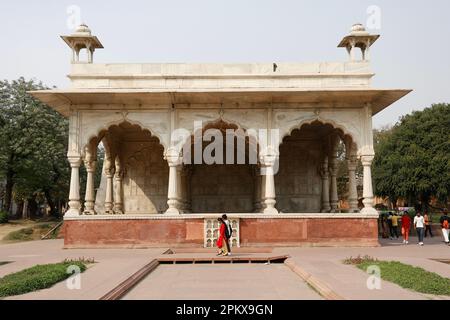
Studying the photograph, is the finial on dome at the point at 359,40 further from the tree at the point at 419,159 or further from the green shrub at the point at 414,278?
the tree at the point at 419,159

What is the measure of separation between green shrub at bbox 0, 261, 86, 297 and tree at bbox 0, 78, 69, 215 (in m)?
23.2

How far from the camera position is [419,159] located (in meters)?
37.9

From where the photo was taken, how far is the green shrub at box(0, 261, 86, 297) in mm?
7943

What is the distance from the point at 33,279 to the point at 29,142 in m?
26.3

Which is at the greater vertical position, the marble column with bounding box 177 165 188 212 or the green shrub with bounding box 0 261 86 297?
the marble column with bounding box 177 165 188 212

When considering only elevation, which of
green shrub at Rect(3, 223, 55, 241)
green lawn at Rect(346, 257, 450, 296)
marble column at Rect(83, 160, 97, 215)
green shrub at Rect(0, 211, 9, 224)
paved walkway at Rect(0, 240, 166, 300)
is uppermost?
marble column at Rect(83, 160, 97, 215)

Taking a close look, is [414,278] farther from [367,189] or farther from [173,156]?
[173,156]

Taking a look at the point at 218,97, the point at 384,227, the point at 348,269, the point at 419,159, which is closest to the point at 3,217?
the point at 218,97

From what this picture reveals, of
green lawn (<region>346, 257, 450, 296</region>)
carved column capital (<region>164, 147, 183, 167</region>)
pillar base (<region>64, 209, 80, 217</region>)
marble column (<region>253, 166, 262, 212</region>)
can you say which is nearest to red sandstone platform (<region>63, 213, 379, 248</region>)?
pillar base (<region>64, 209, 80, 217</region>)

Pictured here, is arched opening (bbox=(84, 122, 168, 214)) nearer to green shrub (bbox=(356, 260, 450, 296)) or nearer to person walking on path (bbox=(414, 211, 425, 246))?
person walking on path (bbox=(414, 211, 425, 246))

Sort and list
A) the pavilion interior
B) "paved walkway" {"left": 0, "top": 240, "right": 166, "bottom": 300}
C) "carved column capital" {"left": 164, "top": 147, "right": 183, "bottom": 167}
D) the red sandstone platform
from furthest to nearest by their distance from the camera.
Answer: the pavilion interior
"carved column capital" {"left": 164, "top": 147, "right": 183, "bottom": 167}
the red sandstone platform
"paved walkway" {"left": 0, "top": 240, "right": 166, "bottom": 300}

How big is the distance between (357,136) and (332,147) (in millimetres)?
4243

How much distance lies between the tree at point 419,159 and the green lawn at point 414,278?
92.2 feet

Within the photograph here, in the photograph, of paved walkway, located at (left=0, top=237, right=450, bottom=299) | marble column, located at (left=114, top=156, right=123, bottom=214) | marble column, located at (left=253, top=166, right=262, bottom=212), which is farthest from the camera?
marble column, located at (left=114, top=156, right=123, bottom=214)
